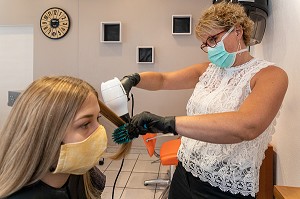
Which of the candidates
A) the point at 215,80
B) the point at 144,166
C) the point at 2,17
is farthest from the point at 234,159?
the point at 2,17

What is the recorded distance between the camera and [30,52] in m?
4.34

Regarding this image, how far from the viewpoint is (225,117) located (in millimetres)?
871

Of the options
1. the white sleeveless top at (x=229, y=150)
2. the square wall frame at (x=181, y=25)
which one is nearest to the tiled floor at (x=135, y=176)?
the white sleeveless top at (x=229, y=150)

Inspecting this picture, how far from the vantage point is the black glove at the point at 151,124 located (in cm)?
91

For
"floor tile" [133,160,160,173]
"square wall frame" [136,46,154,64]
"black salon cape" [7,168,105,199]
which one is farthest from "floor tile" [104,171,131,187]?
"black salon cape" [7,168,105,199]

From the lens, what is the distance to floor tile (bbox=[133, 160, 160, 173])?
3374mm

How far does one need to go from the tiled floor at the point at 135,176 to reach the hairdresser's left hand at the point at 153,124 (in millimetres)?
1880

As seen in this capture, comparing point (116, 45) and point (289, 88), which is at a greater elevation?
point (116, 45)

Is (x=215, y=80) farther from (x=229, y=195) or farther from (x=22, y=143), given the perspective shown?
(x=22, y=143)

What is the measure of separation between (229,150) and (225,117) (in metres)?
0.28

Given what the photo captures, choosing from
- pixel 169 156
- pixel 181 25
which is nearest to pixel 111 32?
pixel 181 25

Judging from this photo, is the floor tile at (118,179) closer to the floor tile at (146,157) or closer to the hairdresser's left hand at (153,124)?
the floor tile at (146,157)

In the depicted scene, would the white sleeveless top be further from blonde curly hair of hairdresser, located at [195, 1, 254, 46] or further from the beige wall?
the beige wall

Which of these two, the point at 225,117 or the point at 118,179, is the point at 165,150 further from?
the point at 225,117
